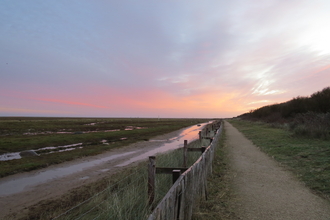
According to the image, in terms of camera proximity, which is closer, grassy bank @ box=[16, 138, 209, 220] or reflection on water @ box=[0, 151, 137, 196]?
grassy bank @ box=[16, 138, 209, 220]

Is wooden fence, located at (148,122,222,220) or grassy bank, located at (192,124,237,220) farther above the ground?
wooden fence, located at (148,122,222,220)

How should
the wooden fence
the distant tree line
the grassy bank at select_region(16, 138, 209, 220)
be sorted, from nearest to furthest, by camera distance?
1. the wooden fence
2. the grassy bank at select_region(16, 138, 209, 220)
3. the distant tree line

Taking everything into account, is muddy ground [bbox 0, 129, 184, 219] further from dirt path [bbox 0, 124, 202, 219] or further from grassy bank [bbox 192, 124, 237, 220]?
grassy bank [bbox 192, 124, 237, 220]

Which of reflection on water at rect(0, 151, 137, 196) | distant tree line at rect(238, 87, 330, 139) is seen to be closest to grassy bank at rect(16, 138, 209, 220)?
reflection on water at rect(0, 151, 137, 196)

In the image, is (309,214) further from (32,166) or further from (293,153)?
(32,166)

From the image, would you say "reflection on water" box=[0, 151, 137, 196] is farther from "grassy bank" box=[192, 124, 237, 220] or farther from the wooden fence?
the wooden fence

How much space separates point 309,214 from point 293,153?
251 inches

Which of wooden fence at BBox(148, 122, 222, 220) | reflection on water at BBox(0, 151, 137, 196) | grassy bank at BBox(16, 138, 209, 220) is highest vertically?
wooden fence at BBox(148, 122, 222, 220)

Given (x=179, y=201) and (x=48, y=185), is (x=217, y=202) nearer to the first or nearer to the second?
(x=179, y=201)

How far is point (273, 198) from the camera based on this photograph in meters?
4.76

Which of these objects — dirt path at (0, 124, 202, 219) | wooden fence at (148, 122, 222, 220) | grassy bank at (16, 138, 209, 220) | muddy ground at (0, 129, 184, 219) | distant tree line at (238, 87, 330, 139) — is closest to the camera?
wooden fence at (148, 122, 222, 220)

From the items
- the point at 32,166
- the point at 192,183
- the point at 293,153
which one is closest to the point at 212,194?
the point at 192,183

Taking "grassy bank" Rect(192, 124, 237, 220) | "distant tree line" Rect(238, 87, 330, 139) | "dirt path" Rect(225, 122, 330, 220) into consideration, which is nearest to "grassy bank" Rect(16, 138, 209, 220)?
"grassy bank" Rect(192, 124, 237, 220)

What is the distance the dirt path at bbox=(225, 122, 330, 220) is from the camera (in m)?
3.94
